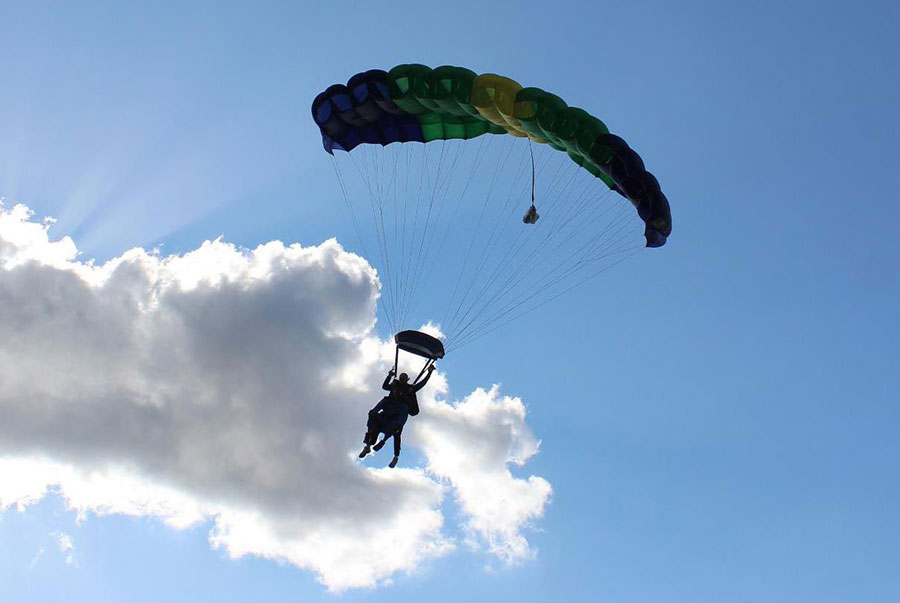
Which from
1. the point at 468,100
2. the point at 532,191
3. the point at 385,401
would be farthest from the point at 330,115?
the point at 385,401

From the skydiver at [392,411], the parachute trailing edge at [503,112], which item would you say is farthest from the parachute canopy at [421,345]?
the parachute trailing edge at [503,112]

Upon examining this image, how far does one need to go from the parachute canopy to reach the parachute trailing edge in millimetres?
5132

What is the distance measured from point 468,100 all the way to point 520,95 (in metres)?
1.19

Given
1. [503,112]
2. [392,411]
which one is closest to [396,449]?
[392,411]

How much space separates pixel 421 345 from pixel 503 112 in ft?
17.9

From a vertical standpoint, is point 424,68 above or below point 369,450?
above

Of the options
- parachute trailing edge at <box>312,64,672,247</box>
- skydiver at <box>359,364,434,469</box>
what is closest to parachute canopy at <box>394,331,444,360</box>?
skydiver at <box>359,364,434,469</box>

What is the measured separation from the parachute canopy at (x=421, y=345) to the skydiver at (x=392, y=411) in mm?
598

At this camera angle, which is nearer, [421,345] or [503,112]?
[503,112]

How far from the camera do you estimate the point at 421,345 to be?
2194 centimetres

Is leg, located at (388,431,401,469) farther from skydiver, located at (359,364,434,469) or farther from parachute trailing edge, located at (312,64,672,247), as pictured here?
parachute trailing edge, located at (312,64,672,247)

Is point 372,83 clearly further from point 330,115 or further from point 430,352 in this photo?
point 430,352

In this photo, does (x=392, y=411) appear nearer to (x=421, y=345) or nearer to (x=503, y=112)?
(x=421, y=345)

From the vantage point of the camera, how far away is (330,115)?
76.6 ft
